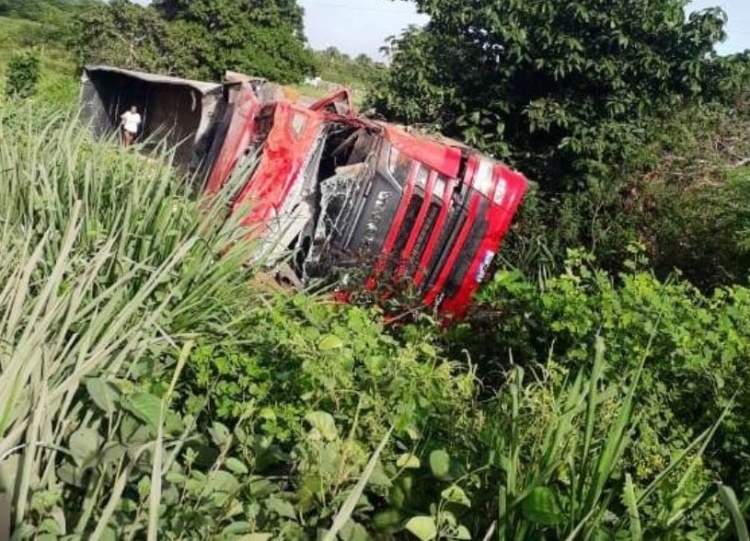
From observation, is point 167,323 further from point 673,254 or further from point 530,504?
point 673,254

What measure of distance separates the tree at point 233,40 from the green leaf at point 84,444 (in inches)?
1040

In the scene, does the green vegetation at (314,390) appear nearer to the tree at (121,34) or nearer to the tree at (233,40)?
the tree at (121,34)

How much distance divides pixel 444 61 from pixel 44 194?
6255 mm

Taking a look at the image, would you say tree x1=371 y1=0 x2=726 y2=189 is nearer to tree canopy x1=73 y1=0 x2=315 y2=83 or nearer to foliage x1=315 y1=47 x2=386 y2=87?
tree canopy x1=73 y1=0 x2=315 y2=83

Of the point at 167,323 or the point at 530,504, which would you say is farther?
the point at 167,323

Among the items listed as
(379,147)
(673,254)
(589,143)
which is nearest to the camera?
(379,147)

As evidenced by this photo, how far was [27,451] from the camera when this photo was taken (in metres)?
1.61

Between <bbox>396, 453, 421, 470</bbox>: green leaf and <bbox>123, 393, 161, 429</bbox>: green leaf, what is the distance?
63 centimetres

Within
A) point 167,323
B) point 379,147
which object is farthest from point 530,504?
point 379,147

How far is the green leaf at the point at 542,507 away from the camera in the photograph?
176 cm

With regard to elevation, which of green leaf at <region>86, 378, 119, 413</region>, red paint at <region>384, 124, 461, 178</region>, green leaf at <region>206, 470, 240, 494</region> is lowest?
green leaf at <region>206, 470, 240, 494</region>

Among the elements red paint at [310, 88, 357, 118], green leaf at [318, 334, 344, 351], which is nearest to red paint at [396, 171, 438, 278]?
red paint at [310, 88, 357, 118]

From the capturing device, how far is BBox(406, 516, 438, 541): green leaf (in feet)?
5.52

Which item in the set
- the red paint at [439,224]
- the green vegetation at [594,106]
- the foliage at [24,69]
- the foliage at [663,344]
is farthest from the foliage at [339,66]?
the foliage at [663,344]
